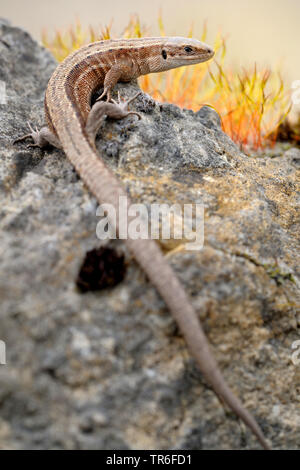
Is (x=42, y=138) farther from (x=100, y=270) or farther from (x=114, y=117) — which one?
(x=100, y=270)

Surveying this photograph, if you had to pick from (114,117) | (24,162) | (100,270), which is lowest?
(100,270)

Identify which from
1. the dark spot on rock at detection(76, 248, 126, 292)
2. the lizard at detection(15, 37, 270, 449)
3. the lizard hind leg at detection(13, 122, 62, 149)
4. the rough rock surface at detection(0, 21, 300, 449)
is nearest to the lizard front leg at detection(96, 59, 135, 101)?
the lizard at detection(15, 37, 270, 449)

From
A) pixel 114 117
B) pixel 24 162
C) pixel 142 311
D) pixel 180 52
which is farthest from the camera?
pixel 180 52

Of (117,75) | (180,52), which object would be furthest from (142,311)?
(180,52)

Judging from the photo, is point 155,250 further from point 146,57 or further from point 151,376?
point 146,57

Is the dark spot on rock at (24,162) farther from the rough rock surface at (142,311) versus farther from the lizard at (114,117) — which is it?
the lizard at (114,117)

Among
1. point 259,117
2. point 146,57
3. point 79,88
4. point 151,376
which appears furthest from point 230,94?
point 151,376

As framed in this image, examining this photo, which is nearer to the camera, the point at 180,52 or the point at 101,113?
the point at 101,113
